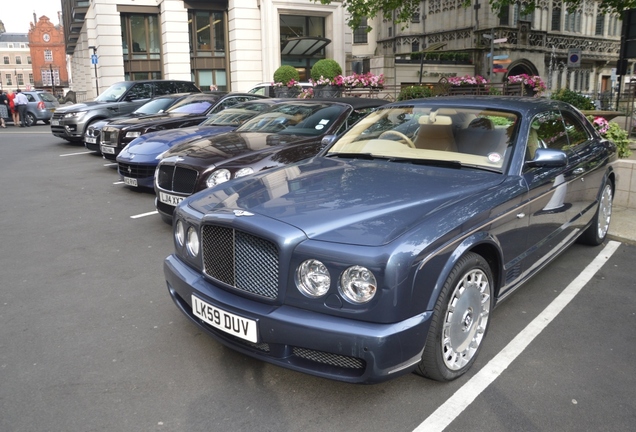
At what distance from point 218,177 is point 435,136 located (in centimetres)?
269

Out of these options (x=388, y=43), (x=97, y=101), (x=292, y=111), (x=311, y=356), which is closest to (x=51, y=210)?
(x=292, y=111)

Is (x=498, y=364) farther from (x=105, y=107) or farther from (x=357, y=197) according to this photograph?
(x=105, y=107)

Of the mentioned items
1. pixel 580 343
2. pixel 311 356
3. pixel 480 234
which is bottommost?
pixel 580 343

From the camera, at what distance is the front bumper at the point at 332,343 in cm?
269

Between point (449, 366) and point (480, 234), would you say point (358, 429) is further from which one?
point (480, 234)

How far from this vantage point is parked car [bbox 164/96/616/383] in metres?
2.75

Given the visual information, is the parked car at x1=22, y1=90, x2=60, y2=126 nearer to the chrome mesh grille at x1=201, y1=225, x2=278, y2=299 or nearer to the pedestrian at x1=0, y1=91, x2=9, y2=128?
the pedestrian at x1=0, y1=91, x2=9, y2=128

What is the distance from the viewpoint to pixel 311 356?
112 inches

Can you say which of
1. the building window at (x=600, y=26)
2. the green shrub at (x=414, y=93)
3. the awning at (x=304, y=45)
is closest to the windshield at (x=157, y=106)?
the green shrub at (x=414, y=93)

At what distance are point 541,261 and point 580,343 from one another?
Result: 0.73 m

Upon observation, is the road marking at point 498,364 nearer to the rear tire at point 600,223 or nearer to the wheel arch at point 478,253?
the wheel arch at point 478,253

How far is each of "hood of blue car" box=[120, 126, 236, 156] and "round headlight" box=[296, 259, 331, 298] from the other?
568 centimetres

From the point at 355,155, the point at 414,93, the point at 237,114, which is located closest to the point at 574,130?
the point at 355,155

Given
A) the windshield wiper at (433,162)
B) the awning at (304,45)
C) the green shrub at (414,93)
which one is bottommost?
the windshield wiper at (433,162)
